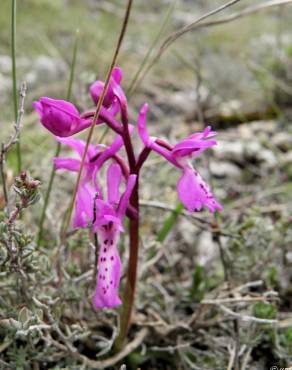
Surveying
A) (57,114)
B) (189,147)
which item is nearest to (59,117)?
(57,114)

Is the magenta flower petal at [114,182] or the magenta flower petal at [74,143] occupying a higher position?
the magenta flower petal at [74,143]

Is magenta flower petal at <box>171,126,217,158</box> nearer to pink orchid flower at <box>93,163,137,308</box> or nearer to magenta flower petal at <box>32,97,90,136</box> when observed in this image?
pink orchid flower at <box>93,163,137,308</box>

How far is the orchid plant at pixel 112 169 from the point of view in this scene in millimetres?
1215

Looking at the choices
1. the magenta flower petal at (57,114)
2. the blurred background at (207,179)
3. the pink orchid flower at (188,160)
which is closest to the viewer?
the magenta flower petal at (57,114)

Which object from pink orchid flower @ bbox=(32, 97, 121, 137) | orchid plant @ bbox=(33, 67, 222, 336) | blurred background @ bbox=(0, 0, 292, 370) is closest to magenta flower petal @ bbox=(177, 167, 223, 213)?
orchid plant @ bbox=(33, 67, 222, 336)

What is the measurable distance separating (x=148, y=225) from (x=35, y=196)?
1.19m

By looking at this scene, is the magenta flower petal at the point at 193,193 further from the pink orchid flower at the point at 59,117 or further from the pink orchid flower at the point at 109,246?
the pink orchid flower at the point at 59,117

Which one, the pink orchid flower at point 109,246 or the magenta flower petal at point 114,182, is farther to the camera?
the magenta flower petal at point 114,182

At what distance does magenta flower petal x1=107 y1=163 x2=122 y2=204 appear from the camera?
1337 millimetres

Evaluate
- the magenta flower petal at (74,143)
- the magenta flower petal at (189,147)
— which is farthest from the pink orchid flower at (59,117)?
the magenta flower petal at (189,147)

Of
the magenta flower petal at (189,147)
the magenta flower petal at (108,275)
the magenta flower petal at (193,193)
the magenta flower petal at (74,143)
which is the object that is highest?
the magenta flower petal at (74,143)

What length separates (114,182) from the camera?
1.34 meters

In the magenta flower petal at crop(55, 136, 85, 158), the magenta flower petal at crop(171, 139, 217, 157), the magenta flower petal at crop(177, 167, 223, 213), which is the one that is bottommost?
the magenta flower petal at crop(177, 167, 223, 213)

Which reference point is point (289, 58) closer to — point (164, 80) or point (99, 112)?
point (164, 80)
